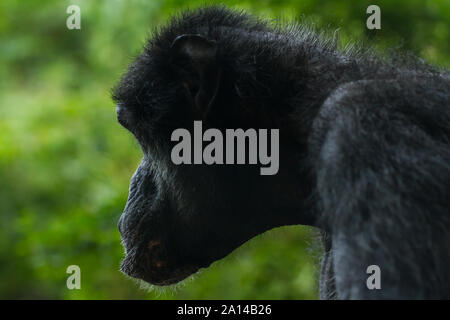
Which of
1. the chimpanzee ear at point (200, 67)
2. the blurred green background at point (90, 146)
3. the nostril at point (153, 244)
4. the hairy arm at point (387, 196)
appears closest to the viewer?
the hairy arm at point (387, 196)

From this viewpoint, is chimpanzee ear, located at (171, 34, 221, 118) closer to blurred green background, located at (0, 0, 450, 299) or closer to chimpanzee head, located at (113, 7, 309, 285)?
chimpanzee head, located at (113, 7, 309, 285)

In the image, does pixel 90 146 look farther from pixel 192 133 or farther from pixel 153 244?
pixel 192 133

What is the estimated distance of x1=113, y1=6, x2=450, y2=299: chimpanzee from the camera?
2.56 meters

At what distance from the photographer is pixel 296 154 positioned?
3244 mm

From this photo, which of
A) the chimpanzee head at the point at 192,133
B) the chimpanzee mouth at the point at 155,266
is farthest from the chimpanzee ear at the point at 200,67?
the chimpanzee mouth at the point at 155,266

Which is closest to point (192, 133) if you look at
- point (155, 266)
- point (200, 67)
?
point (200, 67)

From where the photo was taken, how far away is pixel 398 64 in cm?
357

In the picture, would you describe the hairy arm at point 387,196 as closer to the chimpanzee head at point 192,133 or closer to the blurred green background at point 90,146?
the chimpanzee head at point 192,133

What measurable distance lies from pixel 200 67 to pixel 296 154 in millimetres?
603

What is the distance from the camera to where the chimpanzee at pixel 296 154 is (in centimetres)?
256

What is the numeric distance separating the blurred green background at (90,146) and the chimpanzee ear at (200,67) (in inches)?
34.4

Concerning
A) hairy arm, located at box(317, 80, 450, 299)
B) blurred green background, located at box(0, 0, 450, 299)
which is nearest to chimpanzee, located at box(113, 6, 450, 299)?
hairy arm, located at box(317, 80, 450, 299)
